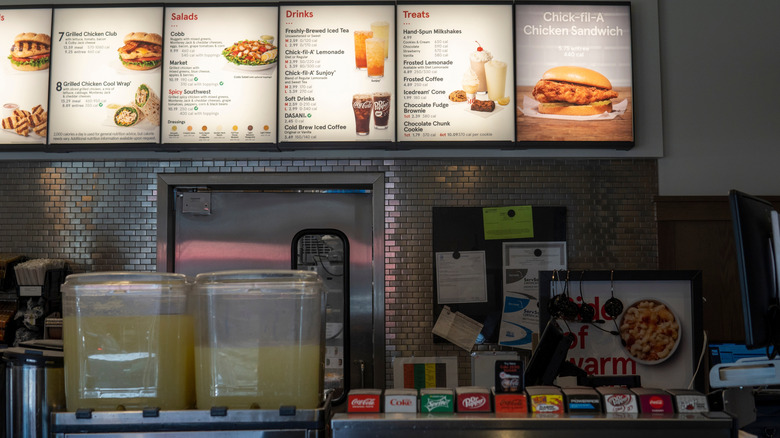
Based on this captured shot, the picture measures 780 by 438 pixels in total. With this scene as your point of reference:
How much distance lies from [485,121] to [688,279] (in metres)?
1.53

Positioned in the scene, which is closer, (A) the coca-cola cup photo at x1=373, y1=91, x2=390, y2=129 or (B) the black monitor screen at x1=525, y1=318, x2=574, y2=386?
(B) the black monitor screen at x1=525, y1=318, x2=574, y2=386

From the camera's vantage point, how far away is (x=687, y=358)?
2621 millimetres

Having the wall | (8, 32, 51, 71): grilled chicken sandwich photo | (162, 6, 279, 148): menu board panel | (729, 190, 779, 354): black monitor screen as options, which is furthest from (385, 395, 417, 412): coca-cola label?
(8, 32, 51, 71): grilled chicken sandwich photo

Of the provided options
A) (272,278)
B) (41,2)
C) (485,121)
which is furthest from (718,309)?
(41,2)

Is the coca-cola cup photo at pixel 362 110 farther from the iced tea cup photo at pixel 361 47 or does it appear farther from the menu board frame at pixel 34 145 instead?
the menu board frame at pixel 34 145

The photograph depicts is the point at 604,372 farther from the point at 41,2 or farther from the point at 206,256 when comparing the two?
the point at 41,2

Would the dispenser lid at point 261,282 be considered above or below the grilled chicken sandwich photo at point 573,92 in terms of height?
below

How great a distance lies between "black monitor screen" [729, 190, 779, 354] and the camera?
6.75 feet

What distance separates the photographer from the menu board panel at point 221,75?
3801 mm

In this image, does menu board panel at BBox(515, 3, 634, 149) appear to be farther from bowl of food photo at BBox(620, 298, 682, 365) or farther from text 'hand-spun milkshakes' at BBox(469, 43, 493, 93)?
bowl of food photo at BBox(620, 298, 682, 365)

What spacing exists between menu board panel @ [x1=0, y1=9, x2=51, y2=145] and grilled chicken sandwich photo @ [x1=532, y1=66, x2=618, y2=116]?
2.83m

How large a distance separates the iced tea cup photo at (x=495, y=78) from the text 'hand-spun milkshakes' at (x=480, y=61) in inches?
0.9

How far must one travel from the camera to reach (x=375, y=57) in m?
3.82

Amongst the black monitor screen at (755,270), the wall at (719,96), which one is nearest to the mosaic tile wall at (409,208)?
the wall at (719,96)
